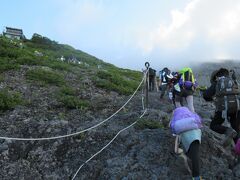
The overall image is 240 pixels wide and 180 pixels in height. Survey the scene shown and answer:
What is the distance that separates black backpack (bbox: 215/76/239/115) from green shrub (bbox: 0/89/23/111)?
639 cm

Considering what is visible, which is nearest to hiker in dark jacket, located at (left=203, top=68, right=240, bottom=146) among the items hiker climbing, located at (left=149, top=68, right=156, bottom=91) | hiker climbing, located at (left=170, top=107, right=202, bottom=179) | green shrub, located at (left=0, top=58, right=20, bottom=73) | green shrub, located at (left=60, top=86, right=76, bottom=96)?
hiker climbing, located at (left=170, top=107, right=202, bottom=179)

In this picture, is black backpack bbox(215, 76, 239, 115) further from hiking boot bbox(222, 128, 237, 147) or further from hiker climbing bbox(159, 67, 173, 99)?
hiker climbing bbox(159, 67, 173, 99)

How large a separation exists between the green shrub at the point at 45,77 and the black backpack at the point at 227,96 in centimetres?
773

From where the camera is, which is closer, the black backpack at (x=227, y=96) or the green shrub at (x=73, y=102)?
the black backpack at (x=227, y=96)

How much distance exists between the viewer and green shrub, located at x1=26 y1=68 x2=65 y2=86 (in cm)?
1574

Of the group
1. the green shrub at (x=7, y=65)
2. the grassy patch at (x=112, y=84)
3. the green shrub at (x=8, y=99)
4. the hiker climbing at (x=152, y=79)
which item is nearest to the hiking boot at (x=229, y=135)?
the green shrub at (x=8, y=99)

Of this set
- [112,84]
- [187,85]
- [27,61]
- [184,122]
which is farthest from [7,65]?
[184,122]

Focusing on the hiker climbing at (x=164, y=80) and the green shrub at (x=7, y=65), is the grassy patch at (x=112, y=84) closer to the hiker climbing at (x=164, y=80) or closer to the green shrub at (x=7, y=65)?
the hiker climbing at (x=164, y=80)

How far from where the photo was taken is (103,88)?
54.5ft

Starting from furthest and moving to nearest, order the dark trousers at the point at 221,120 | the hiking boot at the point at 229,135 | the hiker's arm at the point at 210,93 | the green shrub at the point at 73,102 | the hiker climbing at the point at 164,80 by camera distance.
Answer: the hiker climbing at the point at 164,80 < the green shrub at the point at 73,102 < the hiker's arm at the point at 210,93 < the dark trousers at the point at 221,120 < the hiking boot at the point at 229,135

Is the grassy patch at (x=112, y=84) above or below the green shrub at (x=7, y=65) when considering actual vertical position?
below

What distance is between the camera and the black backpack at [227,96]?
9.59 m

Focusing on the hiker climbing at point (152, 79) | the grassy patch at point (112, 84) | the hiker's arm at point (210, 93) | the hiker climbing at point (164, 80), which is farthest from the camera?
the hiker climbing at point (152, 79)

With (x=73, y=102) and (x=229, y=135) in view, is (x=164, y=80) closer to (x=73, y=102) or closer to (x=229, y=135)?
(x=73, y=102)
